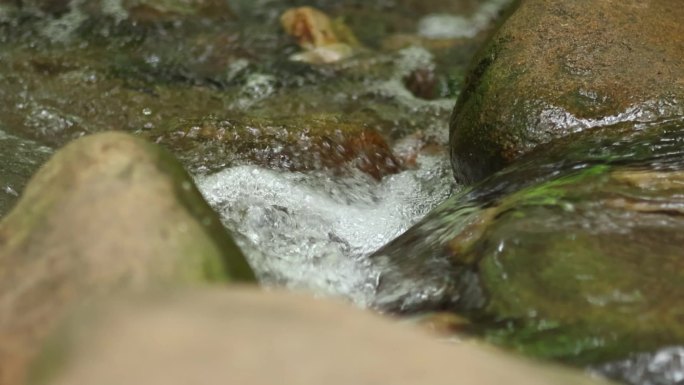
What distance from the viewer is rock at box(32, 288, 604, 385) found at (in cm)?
171

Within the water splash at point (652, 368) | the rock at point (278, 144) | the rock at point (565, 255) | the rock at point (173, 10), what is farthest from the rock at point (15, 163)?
the water splash at point (652, 368)

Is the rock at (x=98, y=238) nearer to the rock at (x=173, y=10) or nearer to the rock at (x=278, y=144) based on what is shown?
the rock at (x=278, y=144)

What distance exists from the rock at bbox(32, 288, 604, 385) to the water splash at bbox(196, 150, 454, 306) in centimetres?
129

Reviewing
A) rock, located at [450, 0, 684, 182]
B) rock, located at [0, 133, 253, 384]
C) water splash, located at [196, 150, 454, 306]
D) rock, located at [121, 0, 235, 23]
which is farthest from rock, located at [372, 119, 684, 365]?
rock, located at [121, 0, 235, 23]

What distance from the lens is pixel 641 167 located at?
135 inches

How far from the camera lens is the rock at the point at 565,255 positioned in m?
2.44

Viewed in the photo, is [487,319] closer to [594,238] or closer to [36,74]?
[594,238]

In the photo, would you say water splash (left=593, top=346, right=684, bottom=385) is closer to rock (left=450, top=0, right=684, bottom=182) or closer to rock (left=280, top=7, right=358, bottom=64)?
rock (left=450, top=0, right=684, bottom=182)

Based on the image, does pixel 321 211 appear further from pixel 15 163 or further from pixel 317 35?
pixel 317 35

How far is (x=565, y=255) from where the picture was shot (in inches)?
108

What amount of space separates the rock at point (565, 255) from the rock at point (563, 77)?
8.7 inches

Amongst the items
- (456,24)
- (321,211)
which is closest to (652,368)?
(321,211)

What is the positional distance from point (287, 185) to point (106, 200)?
2.26 metres

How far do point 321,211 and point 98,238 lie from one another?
2229 mm
